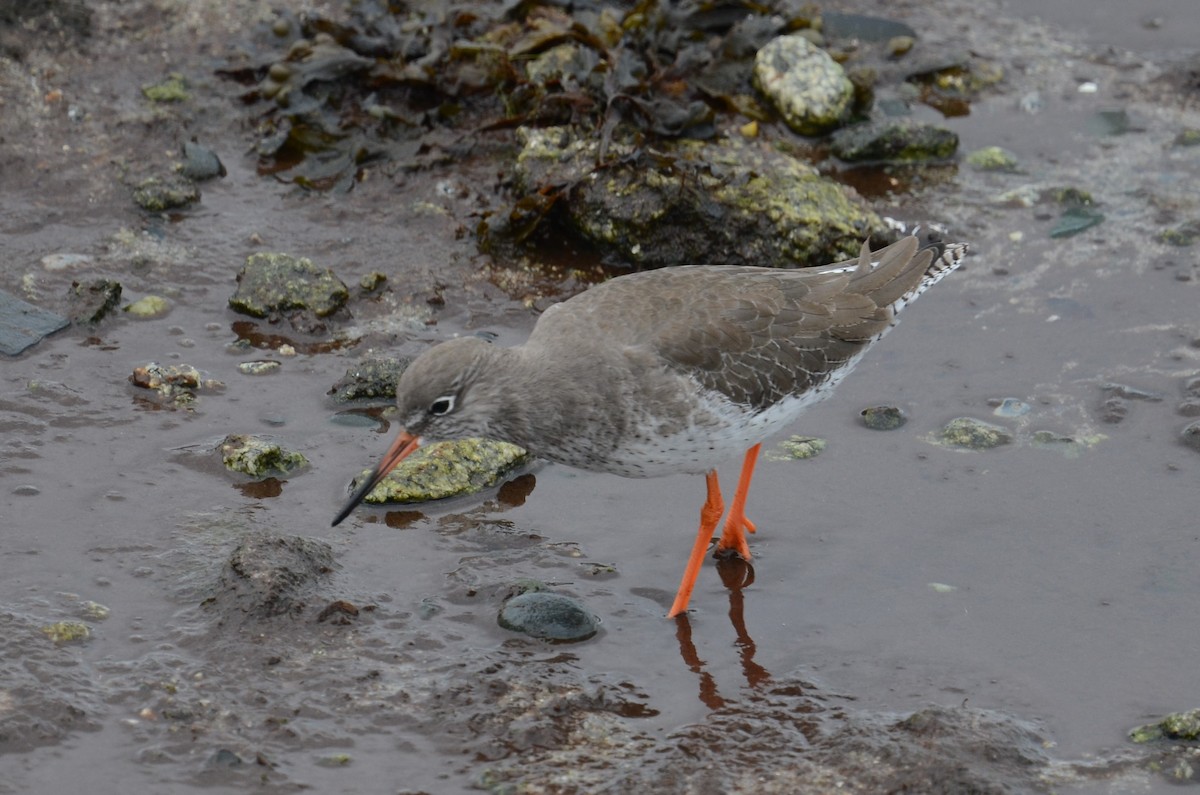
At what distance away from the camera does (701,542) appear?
802 cm

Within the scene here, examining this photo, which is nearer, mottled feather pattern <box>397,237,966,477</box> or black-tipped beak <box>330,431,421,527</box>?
black-tipped beak <box>330,431,421,527</box>

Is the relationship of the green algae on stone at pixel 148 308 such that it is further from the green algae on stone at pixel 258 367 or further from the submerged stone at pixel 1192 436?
the submerged stone at pixel 1192 436

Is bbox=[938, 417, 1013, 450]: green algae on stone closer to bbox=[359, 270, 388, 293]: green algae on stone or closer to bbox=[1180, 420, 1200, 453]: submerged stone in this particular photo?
bbox=[1180, 420, 1200, 453]: submerged stone

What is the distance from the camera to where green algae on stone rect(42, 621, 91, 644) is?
278 inches

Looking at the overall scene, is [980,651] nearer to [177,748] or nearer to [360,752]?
[360,752]

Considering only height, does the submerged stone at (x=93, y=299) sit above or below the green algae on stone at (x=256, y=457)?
above

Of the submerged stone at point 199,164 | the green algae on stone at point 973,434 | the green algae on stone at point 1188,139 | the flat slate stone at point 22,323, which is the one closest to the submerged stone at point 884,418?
the green algae on stone at point 973,434

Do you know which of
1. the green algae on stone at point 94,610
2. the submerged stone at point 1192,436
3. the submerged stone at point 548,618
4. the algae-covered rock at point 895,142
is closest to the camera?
the green algae on stone at point 94,610

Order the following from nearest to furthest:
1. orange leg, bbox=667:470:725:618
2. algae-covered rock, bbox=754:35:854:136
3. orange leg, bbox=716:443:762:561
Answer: orange leg, bbox=667:470:725:618
orange leg, bbox=716:443:762:561
algae-covered rock, bbox=754:35:854:136

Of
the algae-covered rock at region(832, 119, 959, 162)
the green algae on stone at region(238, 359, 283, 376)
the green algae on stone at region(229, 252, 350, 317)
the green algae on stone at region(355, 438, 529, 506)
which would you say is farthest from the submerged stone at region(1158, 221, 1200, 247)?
the green algae on stone at region(238, 359, 283, 376)

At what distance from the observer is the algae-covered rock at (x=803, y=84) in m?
12.5

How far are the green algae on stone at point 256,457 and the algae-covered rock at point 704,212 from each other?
130 inches

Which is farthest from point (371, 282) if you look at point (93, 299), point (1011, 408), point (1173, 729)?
point (1173, 729)

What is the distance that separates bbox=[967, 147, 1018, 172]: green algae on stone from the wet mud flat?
0.04 meters
